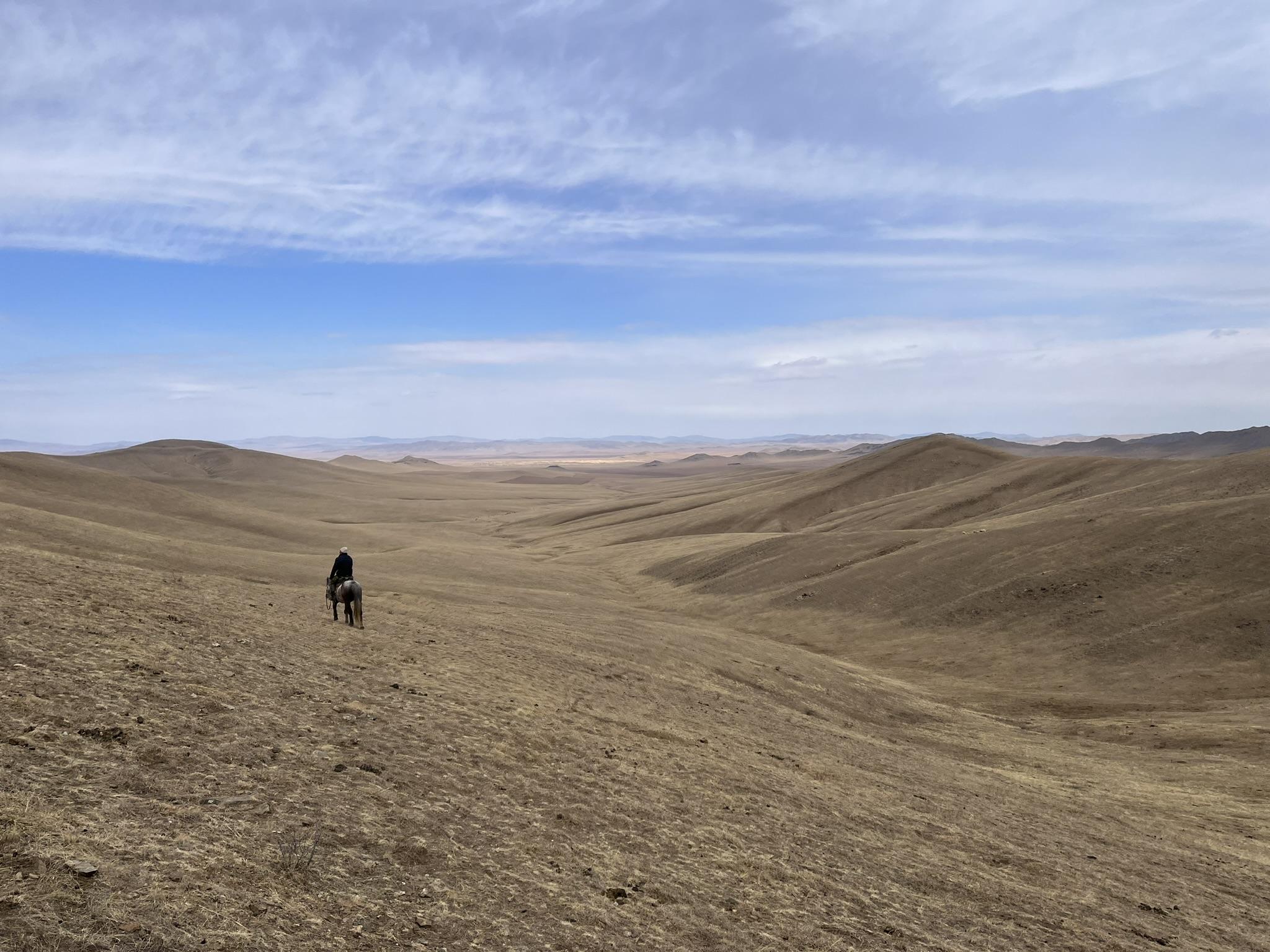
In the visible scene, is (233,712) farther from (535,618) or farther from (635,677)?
(535,618)

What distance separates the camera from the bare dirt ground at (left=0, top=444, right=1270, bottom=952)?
6.75 meters

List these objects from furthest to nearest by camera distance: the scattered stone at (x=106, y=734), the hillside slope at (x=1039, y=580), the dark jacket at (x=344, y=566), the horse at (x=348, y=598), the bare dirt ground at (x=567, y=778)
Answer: the hillside slope at (x=1039, y=580), the dark jacket at (x=344, y=566), the horse at (x=348, y=598), the scattered stone at (x=106, y=734), the bare dirt ground at (x=567, y=778)

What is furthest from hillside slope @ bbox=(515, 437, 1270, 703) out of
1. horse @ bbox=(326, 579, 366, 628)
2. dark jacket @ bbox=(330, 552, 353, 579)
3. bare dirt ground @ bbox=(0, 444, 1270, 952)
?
dark jacket @ bbox=(330, 552, 353, 579)

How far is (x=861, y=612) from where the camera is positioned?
33688 mm

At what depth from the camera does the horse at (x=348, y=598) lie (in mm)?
18234

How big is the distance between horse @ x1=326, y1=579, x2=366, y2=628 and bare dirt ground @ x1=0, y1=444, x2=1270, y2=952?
460 mm

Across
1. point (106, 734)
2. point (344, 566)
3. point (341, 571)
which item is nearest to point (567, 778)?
point (106, 734)

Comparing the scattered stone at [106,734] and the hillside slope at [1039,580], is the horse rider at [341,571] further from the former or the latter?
the hillside slope at [1039,580]

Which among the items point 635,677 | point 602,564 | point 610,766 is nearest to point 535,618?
point 635,677

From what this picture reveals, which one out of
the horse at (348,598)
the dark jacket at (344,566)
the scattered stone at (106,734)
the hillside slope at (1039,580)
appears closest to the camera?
the scattered stone at (106,734)

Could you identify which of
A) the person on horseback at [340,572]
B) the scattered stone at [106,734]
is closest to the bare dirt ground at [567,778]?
the scattered stone at [106,734]

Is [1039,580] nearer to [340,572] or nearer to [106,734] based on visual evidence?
[340,572]

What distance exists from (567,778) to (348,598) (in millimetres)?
9406

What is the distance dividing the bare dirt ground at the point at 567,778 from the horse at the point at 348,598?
460mm
